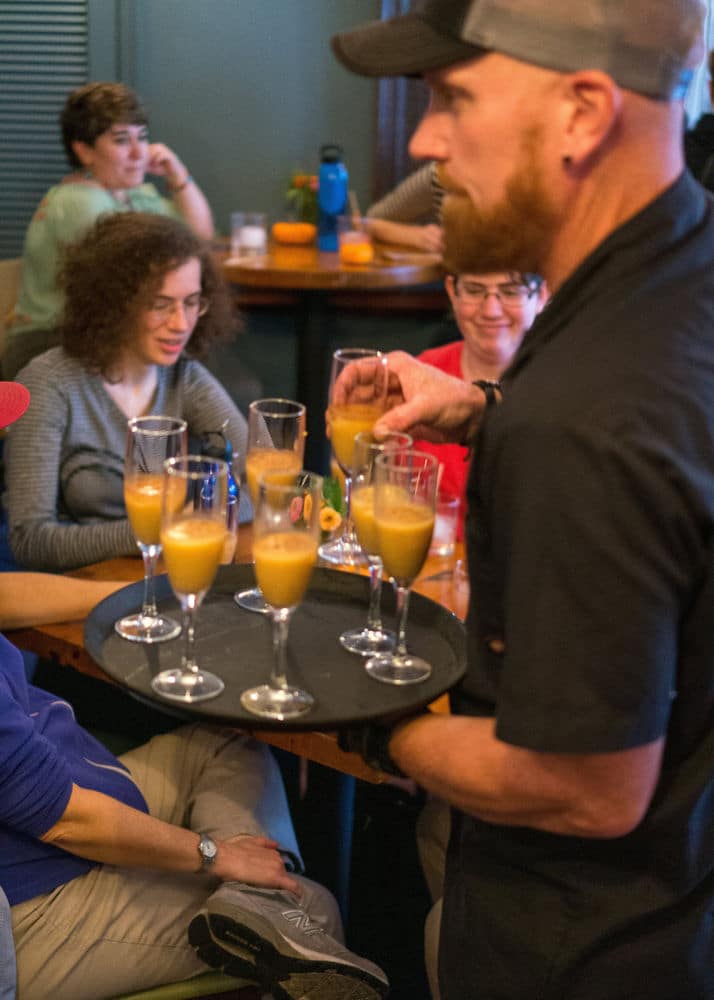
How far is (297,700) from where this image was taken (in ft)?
4.25

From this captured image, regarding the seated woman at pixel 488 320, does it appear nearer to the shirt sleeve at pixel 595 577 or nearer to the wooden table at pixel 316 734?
the wooden table at pixel 316 734

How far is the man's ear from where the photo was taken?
3.12ft

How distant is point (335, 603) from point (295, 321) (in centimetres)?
357

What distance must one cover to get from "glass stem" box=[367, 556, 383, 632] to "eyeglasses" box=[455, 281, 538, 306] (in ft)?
4.17

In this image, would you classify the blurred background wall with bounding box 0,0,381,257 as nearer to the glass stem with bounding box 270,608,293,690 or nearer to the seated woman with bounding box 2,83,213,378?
the seated woman with bounding box 2,83,213,378

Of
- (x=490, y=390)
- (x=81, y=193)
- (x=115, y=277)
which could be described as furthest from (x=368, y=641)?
(x=81, y=193)

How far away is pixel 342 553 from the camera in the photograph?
2.19 meters

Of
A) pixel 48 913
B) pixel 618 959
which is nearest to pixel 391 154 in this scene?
pixel 48 913

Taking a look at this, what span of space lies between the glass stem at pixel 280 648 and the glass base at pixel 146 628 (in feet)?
0.53

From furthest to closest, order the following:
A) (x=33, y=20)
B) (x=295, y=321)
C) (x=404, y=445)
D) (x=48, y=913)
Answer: (x=33, y=20) < (x=295, y=321) < (x=48, y=913) < (x=404, y=445)

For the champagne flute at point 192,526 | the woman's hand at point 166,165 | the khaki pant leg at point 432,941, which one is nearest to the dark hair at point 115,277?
the champagne flute at point 192,526

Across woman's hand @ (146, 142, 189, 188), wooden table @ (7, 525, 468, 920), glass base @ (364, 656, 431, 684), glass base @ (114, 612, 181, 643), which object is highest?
woman's hand @ (146, 142, 189, 188)

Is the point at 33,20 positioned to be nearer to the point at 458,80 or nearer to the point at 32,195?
the point at 32,195

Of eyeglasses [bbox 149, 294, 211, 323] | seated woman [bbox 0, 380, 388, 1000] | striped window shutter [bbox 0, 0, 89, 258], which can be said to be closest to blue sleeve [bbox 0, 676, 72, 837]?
seated woman [bbox 0, 380, 388, 1000]
